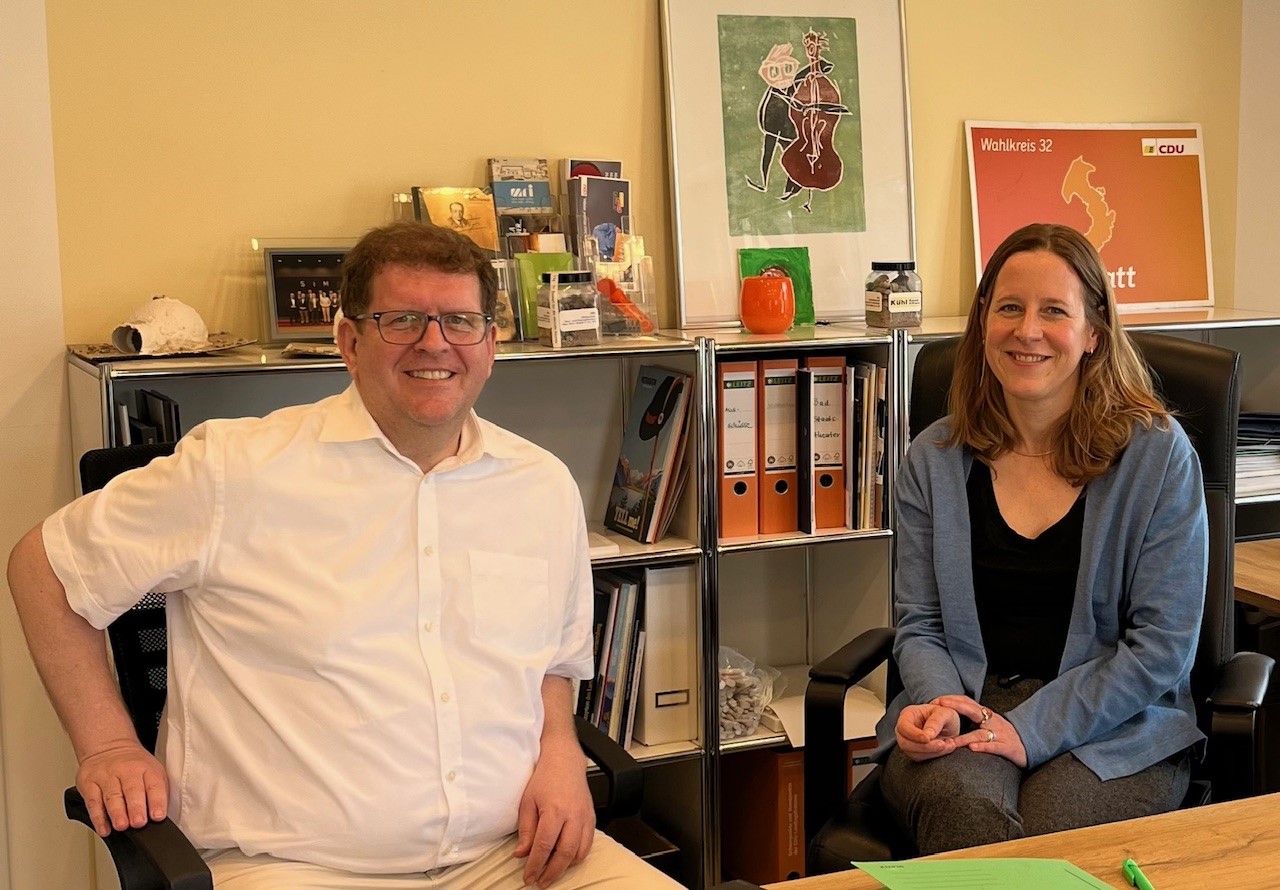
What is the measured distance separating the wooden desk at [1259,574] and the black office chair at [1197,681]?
0.70 metres

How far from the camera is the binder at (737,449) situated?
281 centimetres

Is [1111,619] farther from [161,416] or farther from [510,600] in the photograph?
[161,416]

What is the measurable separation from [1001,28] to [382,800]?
249 centimetres

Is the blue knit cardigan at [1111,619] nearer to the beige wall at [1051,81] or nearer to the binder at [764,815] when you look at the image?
the binder at [764,815]

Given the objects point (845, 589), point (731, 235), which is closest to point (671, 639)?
point (845, 589)

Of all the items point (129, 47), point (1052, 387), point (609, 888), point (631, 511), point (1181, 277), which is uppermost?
point (129, 47)

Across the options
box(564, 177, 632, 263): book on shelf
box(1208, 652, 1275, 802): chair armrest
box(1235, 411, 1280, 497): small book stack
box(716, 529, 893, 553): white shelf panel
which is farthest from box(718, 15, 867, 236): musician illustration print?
box(1208, 652, 1275, 802): chair armrest

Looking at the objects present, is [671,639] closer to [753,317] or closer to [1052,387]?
[753,317]

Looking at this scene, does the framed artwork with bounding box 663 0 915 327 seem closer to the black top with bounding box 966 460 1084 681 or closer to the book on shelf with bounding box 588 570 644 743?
the book on shelf with bounding box 588 570 644 743

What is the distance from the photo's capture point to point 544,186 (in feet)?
9.46

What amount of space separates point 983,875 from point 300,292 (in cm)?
175

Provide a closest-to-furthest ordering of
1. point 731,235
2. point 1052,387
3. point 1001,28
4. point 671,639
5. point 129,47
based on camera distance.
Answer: point 1052,387 → point 129,47 → point 671,639 → point 731,235 → point 1001,28

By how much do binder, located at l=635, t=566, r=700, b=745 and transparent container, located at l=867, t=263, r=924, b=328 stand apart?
2.27 ft

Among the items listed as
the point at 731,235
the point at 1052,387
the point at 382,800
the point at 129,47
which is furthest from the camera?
the point at 731,235
